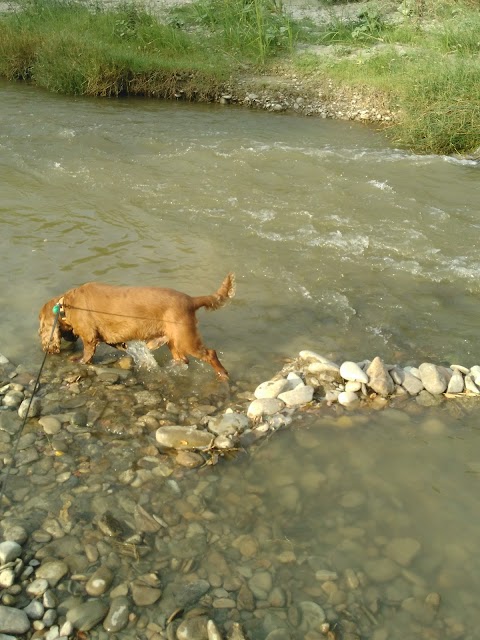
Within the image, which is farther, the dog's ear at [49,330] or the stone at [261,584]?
the dog's ear at [49,330]

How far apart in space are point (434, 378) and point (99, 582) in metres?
3.01

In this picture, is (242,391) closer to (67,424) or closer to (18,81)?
(67,424)

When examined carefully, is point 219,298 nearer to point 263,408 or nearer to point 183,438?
point 263,408

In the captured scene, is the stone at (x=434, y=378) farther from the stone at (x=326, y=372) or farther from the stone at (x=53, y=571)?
the stone at (x=53, y=571)

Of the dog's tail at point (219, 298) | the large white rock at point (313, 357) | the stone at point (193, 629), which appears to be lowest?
the stone at point (193, 629)

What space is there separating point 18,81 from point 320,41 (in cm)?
740

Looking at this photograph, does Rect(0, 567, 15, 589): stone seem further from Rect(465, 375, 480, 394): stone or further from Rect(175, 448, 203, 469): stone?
Rect(465, 375, 480, 394): stone

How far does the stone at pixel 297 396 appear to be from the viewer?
500 centimetres

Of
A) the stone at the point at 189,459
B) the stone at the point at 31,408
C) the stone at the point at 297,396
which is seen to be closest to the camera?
the stone at the point at 189,459

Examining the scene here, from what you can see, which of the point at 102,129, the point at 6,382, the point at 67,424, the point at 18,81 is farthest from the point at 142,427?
the point at 18,81

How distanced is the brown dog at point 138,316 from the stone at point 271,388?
1.11 feet

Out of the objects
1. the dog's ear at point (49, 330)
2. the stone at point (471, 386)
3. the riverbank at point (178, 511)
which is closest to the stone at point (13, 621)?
the riverbank at point (178, 511)

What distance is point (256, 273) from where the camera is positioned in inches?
283

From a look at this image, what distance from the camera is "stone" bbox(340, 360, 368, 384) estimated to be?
5.12 meters
